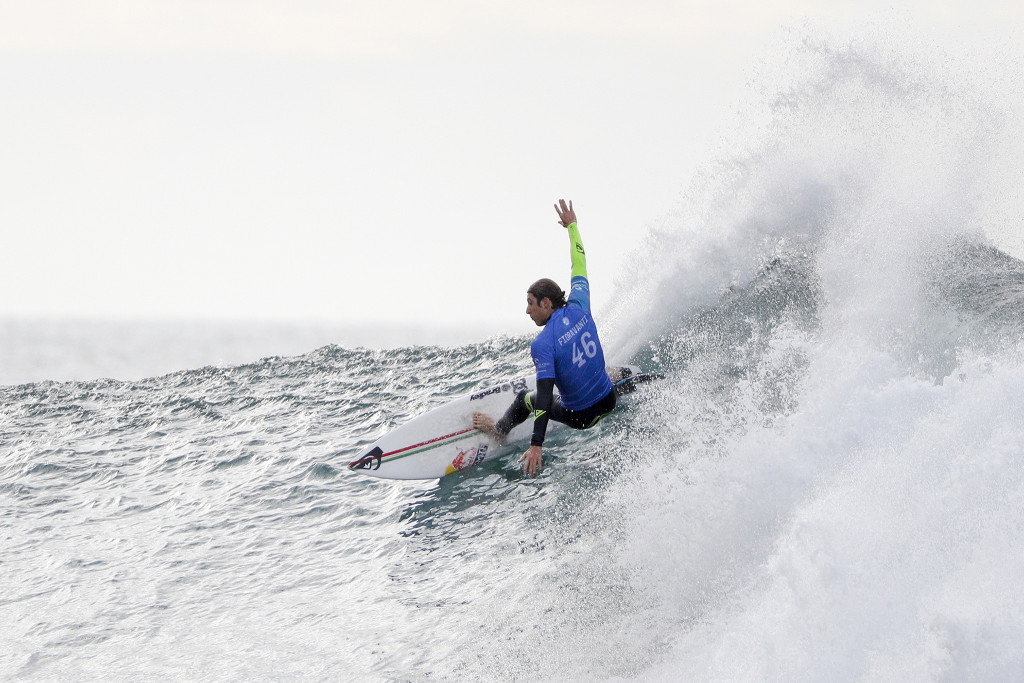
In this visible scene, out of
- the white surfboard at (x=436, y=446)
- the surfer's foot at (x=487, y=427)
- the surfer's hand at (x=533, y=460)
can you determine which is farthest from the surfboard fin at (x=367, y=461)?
the surfer's hand at (x=533, y=460)

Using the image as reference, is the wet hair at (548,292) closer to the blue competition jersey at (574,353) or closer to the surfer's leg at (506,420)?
the blue competition jersey at (574,353)

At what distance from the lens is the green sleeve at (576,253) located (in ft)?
23.2

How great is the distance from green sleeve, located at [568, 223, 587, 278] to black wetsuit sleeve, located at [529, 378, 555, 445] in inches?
45.6

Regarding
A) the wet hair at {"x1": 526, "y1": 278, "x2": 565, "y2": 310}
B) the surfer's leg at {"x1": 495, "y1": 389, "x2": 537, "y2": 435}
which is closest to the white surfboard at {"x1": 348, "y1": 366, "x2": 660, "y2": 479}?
the surfer's leg at {"x1": 495, "y1": 389, "x2": 537, "y2": 435}

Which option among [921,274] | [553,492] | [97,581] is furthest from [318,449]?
[921,274]

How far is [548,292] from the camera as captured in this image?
6.55m

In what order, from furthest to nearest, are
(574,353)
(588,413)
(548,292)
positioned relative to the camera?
(588,413) < (574,353) < (548,292)

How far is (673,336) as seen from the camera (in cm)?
1004

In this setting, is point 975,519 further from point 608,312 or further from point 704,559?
point 608,312

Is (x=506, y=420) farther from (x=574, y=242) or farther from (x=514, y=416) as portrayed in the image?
(x=574, y=242)

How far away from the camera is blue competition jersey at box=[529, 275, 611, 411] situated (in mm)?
6516

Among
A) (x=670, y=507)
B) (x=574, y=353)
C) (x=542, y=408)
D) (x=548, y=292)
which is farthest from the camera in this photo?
(x=574, y=353)

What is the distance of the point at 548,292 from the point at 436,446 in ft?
Answer: 6.78

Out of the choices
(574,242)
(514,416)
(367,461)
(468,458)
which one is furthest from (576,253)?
(367,461)
